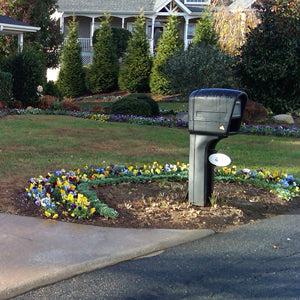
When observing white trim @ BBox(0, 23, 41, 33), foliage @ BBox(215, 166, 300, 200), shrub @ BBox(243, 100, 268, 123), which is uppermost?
white trim @ BBox(0, 23, 41, 33)

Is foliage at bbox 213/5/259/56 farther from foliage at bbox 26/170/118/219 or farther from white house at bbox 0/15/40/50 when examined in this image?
foliage at bbox 26/170/118/219

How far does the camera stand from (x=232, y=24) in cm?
2614

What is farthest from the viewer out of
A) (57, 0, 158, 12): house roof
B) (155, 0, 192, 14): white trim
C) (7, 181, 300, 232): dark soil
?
(57, 0, 158, 12): house roof

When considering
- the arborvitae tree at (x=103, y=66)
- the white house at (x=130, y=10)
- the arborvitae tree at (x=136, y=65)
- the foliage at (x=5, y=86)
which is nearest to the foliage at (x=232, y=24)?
the arborvitae tree at (x=136, y=65)

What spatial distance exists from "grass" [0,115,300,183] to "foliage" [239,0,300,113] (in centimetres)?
449

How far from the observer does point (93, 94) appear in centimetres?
2631

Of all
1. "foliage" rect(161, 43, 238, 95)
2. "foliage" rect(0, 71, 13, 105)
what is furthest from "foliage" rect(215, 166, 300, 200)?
"foliage" rect(0, 71, 13, 105)

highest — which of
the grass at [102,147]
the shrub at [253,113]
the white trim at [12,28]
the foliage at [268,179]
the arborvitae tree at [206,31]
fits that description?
the arborvitae tree at [206,31]

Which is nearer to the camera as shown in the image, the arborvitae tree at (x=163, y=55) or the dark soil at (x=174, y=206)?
the dark soil at (x=174, y=206)

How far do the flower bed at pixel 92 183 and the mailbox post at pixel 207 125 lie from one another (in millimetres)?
1075

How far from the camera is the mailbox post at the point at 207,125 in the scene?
5.36 meters

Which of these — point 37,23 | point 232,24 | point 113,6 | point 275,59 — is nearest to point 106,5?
A: point 113,6

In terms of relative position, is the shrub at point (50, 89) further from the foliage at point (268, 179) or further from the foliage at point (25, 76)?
the foliage at point (268, 179)

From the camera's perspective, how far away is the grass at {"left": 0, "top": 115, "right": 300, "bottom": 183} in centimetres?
840
